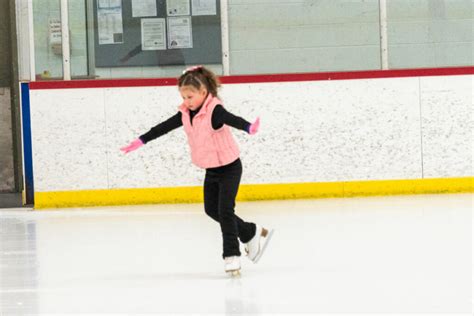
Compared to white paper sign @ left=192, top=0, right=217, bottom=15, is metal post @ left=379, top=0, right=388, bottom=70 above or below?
below

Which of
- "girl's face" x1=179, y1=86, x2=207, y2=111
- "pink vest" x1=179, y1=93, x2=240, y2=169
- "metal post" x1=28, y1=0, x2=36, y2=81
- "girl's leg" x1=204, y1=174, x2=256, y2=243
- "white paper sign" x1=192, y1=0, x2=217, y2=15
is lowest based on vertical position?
"girl's leg" x1=204, y1=174, x2=256, y2=243

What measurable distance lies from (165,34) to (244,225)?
4.93m

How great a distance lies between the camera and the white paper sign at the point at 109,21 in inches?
389

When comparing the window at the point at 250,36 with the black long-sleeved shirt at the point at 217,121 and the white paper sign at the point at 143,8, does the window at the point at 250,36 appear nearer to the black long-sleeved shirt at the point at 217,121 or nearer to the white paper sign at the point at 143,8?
the white paper sign at the point at 143,8

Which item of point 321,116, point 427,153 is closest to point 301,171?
point 321,116

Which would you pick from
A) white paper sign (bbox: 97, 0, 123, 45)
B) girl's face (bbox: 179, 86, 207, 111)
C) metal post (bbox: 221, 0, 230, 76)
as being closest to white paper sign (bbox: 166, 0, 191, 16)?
metal post (bbox: 221, 0, 230, 76)

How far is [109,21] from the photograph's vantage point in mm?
9891

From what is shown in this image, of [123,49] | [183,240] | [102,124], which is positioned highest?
[123,49]

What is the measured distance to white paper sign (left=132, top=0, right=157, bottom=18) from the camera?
32.4ft

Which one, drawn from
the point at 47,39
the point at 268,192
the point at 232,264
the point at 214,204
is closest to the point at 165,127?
the point at 214,204

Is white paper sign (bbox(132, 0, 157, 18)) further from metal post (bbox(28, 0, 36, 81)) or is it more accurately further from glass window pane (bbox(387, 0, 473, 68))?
glass window pane (bbox(387, 0, 473, 68))

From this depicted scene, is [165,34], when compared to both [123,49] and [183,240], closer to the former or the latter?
[123,49]

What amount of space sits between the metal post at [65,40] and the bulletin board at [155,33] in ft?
0.83

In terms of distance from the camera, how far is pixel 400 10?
32.9 feet
